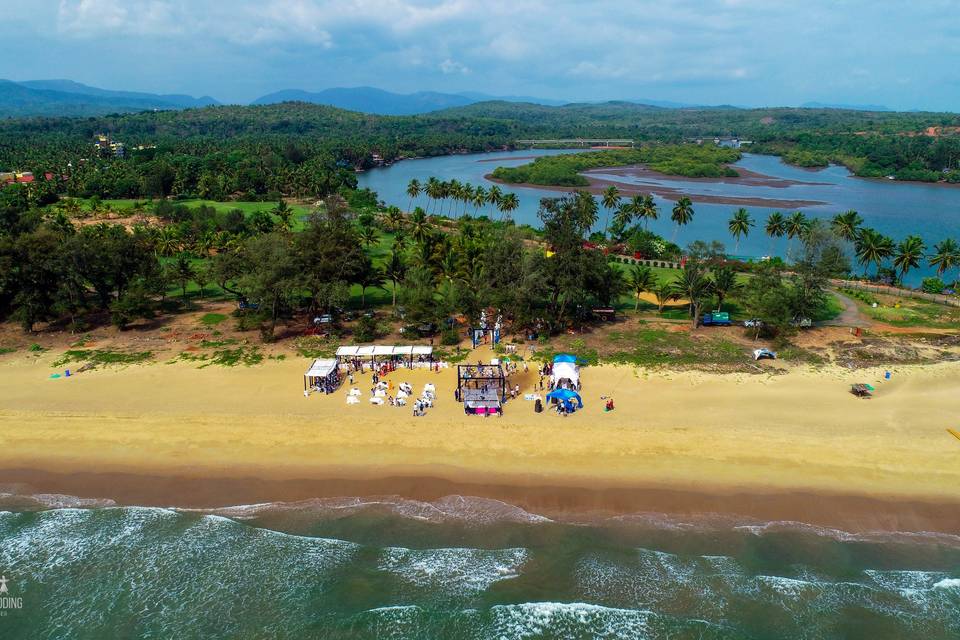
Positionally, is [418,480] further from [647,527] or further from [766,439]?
[766,439]

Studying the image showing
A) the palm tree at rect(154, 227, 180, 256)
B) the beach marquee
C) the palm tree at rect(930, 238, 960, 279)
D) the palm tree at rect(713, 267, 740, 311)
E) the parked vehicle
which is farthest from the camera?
the palm tree at rect(154, 227, 180, 256)

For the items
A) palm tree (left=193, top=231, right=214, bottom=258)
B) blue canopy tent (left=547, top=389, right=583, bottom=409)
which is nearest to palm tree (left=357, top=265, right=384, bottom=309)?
blue canopy tent (left=547, top=389, right=583, bottom=409)

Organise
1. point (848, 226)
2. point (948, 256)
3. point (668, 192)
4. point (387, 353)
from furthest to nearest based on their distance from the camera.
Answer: point (668, 192) → point (848, 226) → point (948, 256) → point (387, 353)

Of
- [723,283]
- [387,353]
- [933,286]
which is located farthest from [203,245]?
[933,286]

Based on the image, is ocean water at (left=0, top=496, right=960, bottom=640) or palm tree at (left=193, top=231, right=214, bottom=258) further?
palm tree at (left=193, top=231, right=214, bottom=258)

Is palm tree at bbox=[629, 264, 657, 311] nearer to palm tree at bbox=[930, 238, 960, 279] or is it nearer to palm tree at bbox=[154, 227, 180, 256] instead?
palm tree at bbox=[930, 238, 960, 279]

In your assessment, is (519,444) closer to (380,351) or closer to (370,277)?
(380,351)

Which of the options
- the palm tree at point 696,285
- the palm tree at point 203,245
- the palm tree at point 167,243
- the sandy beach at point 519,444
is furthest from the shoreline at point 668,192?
the sandy beach at point 519,444
